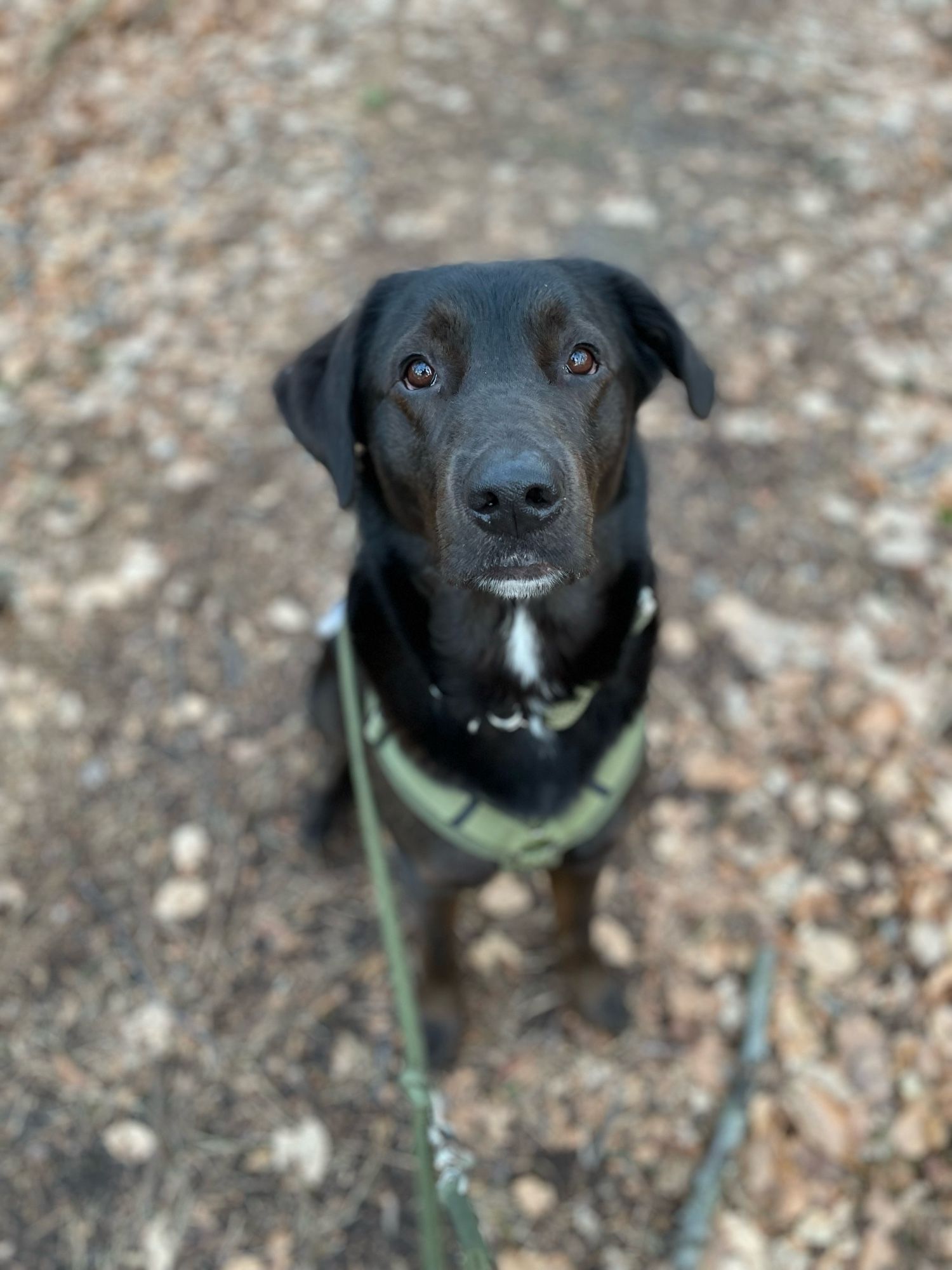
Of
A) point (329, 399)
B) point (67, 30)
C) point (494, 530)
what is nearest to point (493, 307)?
point (329, 399)

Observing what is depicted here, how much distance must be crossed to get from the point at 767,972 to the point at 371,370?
2.17 metres

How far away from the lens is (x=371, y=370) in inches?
87.4

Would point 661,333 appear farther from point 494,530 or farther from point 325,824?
point 325,824

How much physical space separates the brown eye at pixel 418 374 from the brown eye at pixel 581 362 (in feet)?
1.04

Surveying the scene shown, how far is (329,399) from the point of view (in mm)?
2141

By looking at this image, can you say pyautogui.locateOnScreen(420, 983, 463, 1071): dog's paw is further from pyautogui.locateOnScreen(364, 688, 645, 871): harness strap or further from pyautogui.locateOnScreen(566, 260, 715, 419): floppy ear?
pyautogui.locateOnScreen(566, 260, 715, 419): floppy ear

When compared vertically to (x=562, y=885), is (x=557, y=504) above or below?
above

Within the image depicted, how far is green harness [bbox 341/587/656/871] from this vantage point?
2260 millimetres

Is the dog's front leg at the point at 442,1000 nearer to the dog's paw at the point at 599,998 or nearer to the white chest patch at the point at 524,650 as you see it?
the dog's paw at the point at 599,998

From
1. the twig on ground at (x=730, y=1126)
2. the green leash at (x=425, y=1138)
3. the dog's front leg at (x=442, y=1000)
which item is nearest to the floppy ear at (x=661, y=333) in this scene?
the green leash at (x=425, y=1138)

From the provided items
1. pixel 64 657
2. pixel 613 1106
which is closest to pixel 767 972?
pixel 613 1106

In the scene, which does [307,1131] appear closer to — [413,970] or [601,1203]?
[413,970]

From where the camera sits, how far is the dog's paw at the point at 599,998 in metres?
2.85

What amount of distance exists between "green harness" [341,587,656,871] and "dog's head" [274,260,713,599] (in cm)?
39
